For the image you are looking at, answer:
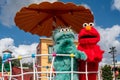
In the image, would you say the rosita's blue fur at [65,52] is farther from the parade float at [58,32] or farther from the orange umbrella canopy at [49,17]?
the orange umbrella canopy at [49,17]

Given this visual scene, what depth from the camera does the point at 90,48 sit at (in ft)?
22.7

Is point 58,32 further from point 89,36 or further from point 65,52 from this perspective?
point 89,36

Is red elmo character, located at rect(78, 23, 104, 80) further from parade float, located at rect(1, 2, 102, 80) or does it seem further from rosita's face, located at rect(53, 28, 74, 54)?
rosita's face, located at rect(53, 28, 74, 54)

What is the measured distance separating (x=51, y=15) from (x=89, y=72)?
7.18 feet

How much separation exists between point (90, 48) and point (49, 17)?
2121 millimetres

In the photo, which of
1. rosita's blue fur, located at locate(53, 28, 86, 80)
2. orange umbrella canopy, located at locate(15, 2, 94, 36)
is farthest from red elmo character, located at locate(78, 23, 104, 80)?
orange umbrella canopy, located at locate(15, 2, 94, 36)

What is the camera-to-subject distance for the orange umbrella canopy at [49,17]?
7700 mm

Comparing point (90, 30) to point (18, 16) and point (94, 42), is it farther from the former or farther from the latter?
point (18, 16)

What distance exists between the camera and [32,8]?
25.7 ft

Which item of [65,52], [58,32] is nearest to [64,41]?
[65,52]

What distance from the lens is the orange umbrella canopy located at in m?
7.70

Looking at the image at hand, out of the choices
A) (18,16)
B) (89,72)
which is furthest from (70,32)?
(18,16)

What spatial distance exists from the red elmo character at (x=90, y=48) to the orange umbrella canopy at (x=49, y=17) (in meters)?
0.87

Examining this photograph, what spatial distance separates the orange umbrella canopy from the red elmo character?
87 cm
